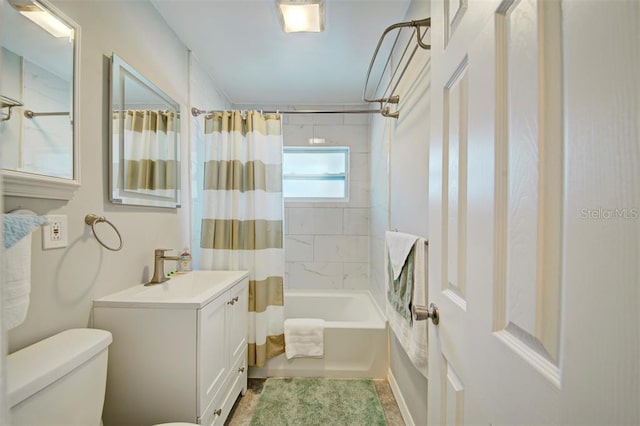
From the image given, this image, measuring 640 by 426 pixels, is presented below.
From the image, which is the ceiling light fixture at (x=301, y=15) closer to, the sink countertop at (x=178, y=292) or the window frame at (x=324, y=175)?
the window frame at (x=324, y=175)

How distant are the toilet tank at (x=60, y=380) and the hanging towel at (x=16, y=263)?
14 cm

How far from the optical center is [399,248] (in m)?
1.48

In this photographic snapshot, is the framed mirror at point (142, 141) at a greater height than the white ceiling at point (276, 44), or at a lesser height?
lesser

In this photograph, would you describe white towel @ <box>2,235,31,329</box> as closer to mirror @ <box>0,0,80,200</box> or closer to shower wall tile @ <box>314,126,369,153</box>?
mirror @ <box>0,0,80,200</box>

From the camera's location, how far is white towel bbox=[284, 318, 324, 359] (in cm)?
197

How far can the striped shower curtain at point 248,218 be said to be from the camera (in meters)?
1.95

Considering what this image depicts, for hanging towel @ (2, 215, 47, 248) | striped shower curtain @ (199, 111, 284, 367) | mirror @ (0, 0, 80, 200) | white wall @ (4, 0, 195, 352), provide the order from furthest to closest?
striped shower curtain @ (199, 111, 284, 367) → white wall @ (4, 0, 195, 352) → mirror @ (0, 0, 80, 200) → hanging towel @ (2, 215, 47, 248)

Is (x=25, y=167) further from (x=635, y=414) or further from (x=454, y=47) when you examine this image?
(x=635, y=414)

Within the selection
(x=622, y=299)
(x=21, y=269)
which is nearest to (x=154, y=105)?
(x=21, y=269)

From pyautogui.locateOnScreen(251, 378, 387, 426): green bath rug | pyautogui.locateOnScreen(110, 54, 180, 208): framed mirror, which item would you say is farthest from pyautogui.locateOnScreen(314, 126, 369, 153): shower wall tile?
pyautogui.locateOnScreen(251, 378, 387, 426): green bath rug

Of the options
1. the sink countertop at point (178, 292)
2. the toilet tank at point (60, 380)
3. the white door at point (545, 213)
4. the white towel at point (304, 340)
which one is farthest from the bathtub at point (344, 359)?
the white door at point (545, 213)

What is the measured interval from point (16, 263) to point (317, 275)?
2.33 metres

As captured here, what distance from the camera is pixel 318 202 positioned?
2.88 m

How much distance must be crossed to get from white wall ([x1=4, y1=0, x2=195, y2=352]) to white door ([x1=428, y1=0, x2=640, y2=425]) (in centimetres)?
135
